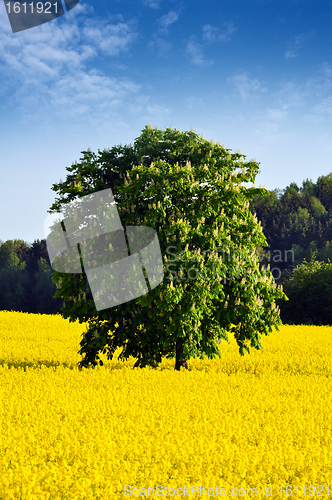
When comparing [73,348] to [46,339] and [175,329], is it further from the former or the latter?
[175,329]

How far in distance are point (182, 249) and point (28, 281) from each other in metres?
61.4

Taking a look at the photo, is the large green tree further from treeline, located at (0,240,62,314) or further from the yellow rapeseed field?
treeline, located at (0,240,62,314)

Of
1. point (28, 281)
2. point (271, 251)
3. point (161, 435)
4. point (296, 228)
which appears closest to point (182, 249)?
point (161, 435)

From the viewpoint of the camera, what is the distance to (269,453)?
5652mm

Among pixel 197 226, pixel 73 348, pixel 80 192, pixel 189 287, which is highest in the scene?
pixel 80 192

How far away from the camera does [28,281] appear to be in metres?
68.1

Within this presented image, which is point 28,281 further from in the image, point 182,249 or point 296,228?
point 182,249

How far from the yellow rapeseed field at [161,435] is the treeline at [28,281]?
5302 cm

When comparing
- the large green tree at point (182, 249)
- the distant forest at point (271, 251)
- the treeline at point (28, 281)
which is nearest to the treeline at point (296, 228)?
the distant forest at point (271, 251)

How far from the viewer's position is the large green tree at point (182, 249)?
11617 mm

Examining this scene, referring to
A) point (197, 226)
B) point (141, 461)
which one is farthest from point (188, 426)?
point (197, 226)

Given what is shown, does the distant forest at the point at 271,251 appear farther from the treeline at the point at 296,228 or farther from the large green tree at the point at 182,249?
the large green tree at the point at 182,249

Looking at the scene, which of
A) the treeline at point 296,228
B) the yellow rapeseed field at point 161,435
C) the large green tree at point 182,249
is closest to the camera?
the yellow rapeseed field at point 161,435

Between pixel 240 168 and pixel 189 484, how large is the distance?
11.1 m
